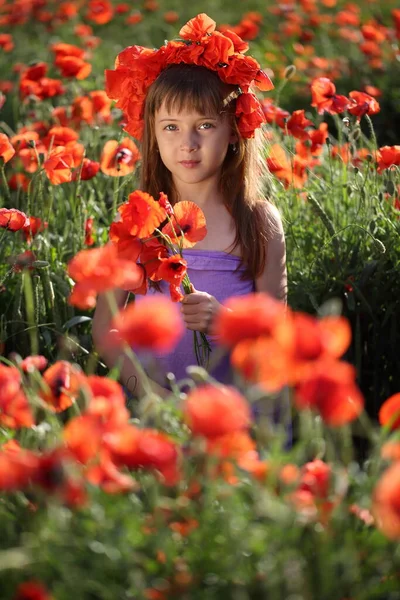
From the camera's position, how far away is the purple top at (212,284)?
247 cm

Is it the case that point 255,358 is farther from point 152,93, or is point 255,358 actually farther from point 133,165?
point 133,165

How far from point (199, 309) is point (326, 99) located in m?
0.97

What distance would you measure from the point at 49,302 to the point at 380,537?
1.54m

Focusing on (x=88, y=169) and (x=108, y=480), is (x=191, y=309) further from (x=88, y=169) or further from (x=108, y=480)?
(x=108, y=480)

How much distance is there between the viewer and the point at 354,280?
104 inches

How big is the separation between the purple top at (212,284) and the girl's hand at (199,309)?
0.33m

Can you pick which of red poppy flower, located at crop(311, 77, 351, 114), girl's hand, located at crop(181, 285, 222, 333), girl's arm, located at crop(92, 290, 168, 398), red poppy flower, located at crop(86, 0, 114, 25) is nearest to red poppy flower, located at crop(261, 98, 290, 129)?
red poppy flower, located at crop(311, 77, 351, 114)

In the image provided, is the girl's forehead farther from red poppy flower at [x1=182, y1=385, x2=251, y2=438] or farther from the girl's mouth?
red poppy flower at [x1=182, y1=385, x2=251, y2=438]

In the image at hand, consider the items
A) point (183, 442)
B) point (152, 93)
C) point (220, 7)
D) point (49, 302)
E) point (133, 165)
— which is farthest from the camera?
point (220, 7)

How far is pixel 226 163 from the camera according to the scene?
8.39 ft

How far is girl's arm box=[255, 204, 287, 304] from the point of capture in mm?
2453

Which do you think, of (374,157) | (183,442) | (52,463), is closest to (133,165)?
(374,157)

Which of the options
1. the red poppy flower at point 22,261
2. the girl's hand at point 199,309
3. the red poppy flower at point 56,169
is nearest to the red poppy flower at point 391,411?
the girl's hand at point 199,309

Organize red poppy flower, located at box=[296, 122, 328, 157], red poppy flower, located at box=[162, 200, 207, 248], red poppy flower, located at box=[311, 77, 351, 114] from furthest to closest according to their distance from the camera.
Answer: red poppy flower, located at box=[296, 122, 328, 157]
red poppy flower, located at box=[311, 77, 351, 114]
red poppy flower, located at box=[162, 200, 207, 248]
